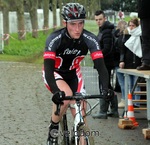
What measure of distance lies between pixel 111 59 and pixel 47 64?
5.30m

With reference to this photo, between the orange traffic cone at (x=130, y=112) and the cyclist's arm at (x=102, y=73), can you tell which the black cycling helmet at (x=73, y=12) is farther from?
the orange traffic cone at (x=130, y=112)

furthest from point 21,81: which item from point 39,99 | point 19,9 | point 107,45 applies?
point 19,9

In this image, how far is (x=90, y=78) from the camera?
12672mm

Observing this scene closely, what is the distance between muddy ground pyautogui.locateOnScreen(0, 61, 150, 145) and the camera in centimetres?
974

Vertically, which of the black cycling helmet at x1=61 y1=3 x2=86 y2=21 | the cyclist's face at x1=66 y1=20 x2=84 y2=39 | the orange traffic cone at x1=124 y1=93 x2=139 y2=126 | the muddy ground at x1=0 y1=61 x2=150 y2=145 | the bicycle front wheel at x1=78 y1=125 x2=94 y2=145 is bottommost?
the muddy ground at x1=0 y1=61 x2=150 y2=145

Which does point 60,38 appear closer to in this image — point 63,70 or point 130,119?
point 63,70

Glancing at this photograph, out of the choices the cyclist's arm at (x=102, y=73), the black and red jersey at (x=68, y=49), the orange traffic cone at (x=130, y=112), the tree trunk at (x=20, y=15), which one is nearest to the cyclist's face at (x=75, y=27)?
the black and red jersey at (x=68, y=49)

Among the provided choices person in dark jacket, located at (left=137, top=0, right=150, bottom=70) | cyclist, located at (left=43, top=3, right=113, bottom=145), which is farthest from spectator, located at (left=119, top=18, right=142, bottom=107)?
cyclist, located at (left=43, top=3, right=113, bottom=145)

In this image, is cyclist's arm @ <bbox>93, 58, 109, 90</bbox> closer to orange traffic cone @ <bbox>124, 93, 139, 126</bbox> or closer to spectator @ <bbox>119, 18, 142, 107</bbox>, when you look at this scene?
orange traffic cone @ <bbox>124, 93, 139, 126</bbox>

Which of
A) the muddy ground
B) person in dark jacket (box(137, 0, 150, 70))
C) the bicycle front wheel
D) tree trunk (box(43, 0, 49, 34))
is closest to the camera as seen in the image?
the bicycle front wheel

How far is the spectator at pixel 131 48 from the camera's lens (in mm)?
11602

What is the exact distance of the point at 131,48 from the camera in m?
11.8

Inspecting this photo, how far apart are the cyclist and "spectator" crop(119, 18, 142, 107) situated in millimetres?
4418

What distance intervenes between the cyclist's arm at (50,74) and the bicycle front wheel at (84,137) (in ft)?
1.68
